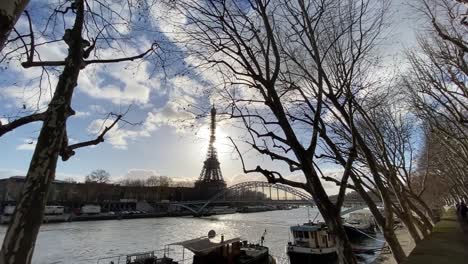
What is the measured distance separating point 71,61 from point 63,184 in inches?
3816

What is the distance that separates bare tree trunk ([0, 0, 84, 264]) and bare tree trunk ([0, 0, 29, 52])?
1351 mm

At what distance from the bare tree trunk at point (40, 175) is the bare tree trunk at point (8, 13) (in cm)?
135

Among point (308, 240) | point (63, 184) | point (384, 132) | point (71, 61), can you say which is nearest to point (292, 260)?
point (308, 240)

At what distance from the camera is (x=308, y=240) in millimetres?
26547

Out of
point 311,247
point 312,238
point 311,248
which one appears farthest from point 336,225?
point 312,238

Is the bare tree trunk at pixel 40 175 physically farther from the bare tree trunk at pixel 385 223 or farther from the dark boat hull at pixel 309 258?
the dark boat hull at pixel 309 258

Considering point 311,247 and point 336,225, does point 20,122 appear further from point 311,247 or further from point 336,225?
point 311,247

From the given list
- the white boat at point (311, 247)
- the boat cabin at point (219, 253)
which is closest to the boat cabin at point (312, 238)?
the white boat at point (311, 247)

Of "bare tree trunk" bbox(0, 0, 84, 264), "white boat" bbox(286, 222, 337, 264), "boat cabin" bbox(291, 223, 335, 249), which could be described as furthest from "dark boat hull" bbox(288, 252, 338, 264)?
"bare tree trunk" bbox(0, 0, 84, 264)

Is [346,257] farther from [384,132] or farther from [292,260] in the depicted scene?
[292,260]

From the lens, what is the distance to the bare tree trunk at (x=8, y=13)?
5.99ft

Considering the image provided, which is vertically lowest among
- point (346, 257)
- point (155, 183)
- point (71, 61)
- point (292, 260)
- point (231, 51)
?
point (292, 260)

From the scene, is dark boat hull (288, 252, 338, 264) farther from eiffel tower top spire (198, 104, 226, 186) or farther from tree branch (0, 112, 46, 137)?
eiffel tower top spire (198, 104, 226, 186)

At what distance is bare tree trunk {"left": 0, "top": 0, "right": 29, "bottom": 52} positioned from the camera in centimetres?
183
